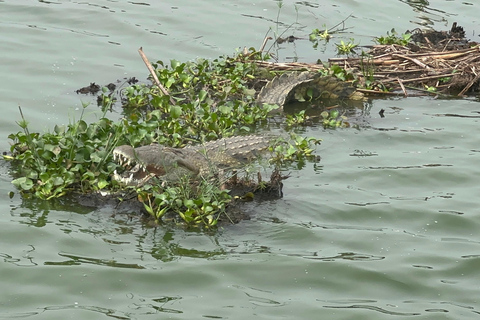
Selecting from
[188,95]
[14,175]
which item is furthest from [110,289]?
[188,95]

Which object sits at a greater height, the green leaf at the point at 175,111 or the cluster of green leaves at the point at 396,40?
the cluster of green leaves at the point at 396,40

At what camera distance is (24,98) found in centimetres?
898

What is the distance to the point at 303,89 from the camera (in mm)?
9258

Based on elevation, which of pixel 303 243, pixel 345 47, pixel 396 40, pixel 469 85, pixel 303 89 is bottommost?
pixel 303 243

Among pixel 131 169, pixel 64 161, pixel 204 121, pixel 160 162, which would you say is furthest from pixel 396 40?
pixel 64 161

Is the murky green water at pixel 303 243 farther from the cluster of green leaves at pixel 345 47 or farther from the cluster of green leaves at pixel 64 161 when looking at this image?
the cluster of green leaves at pixel 345 47

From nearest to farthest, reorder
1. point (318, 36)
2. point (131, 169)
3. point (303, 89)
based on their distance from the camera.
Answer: point (131, 169)
point (303, 89)
point (318, 36)

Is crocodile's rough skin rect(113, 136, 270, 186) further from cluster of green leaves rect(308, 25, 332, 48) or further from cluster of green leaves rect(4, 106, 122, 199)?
cluster of green leaves rect(308, 25, 332, 48)

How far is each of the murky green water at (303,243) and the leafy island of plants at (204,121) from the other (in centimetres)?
22

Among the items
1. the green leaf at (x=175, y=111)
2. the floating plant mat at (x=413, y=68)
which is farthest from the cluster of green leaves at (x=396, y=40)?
the green leaf at (x=175, y=111)

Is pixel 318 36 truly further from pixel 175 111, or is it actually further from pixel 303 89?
pixel 175 111

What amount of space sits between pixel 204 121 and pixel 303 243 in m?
2.61

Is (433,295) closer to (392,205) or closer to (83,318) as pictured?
(392,205)

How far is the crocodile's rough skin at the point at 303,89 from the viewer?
8.94 meters
